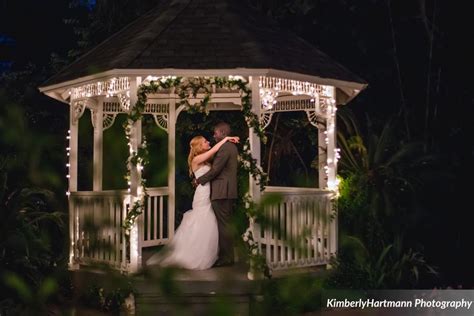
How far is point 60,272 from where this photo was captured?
1515 mm

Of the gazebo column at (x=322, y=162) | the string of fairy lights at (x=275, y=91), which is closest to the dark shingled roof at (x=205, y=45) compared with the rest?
the string of fairy lights at (x=275, y=91)

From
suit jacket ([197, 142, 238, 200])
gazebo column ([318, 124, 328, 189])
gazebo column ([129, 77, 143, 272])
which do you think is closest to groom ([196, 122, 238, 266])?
suit jacket ([197, 142, 238, 200])

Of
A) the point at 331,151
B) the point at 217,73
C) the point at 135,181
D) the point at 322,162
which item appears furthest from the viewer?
the point at 322,162

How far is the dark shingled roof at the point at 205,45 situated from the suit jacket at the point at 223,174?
1.29 meters

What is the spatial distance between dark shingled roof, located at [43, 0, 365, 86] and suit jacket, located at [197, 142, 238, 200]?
1289 mm

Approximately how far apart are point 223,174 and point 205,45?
1754 millimetres

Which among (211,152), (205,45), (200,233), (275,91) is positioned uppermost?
(205,45)

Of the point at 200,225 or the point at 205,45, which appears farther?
the point at 200,225

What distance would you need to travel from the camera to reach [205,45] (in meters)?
8.44

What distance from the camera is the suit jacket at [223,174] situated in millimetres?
8742

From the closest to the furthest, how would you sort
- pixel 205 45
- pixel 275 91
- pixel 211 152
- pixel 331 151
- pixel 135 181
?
pixel 135 181, pixel 205 45, pixel 275 91, pixel 211 152, pixel 331 151

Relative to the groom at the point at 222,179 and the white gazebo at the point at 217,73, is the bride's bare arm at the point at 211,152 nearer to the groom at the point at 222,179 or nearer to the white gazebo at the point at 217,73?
the groom at the point at 222,179

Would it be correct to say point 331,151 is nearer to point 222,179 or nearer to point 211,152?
point 222,179

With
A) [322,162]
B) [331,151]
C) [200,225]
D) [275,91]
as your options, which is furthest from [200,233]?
[322,162]
